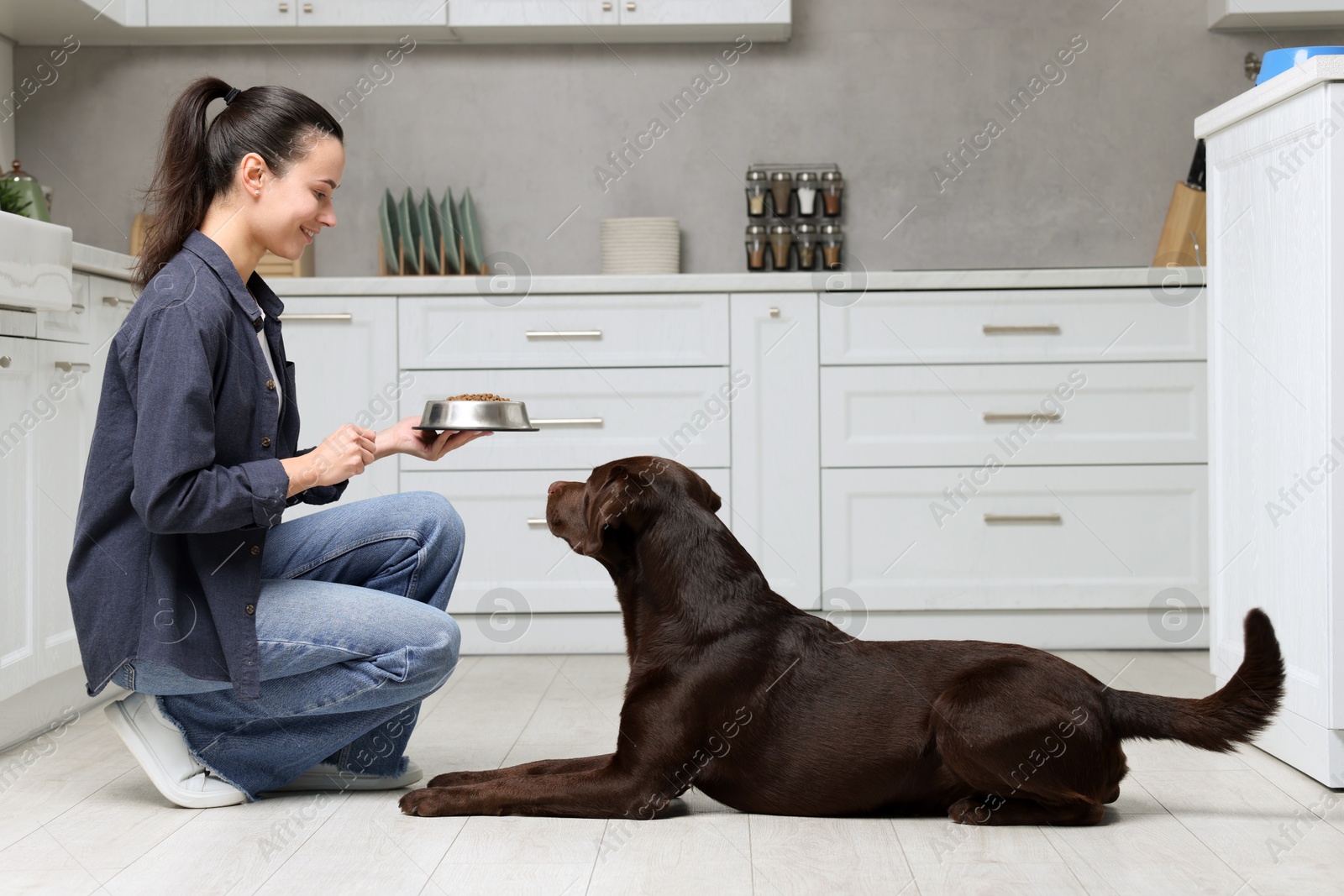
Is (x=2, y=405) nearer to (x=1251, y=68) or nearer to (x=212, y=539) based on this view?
(x=212, y=539)

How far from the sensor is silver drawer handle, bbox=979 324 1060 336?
3.30 meters

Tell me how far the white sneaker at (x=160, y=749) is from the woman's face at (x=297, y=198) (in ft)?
2.47

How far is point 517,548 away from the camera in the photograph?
3.34 m

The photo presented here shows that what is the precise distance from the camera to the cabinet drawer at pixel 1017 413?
3295 millimetres

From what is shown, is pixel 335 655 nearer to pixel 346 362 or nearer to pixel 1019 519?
pixel 346 362

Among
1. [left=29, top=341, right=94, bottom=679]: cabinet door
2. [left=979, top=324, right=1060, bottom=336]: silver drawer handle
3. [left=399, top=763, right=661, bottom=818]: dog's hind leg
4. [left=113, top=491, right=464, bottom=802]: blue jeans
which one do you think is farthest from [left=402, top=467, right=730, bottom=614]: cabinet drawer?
[left=399, top=763, right=661, bottom=818]: dog's hind leg

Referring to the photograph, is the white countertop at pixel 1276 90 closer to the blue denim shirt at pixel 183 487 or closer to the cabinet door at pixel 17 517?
the blue denim shirt at pixel 183 487

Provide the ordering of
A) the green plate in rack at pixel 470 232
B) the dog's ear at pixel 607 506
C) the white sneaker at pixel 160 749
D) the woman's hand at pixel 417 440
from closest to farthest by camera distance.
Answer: the dog's ear at pixel 607 506 < the white sneaker at pixel 160 749 < the woman's hand at pixel 417 440 < the green plate in rack at pixel 470 232

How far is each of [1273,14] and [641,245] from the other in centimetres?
222

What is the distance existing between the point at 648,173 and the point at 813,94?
2.04 ft

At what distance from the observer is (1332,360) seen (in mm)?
1965

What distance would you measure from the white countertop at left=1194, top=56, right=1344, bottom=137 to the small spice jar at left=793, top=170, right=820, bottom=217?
1.58m

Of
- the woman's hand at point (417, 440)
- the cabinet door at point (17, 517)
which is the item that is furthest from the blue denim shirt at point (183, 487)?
the cabinet door at point (17, 517)

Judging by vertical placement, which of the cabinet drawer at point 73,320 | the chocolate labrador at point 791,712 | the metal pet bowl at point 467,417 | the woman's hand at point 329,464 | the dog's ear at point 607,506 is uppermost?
the cabinet drawer at point 73,320
